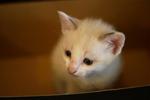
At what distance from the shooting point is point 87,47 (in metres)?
0.70

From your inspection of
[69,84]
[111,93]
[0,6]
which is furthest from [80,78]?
[0,6]

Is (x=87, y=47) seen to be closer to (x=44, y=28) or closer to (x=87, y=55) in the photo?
(x=87, y=55)

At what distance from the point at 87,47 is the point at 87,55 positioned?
0.02m

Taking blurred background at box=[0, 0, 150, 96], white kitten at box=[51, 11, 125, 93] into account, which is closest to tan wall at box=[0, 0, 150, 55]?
blurred background at box=[0, 0, 150, 96]

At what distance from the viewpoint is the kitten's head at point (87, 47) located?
0.69m

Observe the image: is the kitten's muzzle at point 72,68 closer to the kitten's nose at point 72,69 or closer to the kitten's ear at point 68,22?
the kitten's nose at point 72,69

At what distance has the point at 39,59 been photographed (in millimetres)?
970

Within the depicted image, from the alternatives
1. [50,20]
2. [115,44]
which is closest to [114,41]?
[115,44]

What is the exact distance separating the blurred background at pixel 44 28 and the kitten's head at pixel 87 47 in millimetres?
221

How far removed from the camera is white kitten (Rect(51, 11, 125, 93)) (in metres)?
0.69

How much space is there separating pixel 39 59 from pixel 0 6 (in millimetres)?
204

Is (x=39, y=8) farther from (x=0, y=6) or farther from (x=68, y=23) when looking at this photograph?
(x=68, y=23)

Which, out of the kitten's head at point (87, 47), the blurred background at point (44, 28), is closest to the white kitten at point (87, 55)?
the kitten's head at point (87, 47)

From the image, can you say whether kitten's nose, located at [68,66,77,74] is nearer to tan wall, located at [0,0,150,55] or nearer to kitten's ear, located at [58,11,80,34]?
kitten's ear, located at [58,11,80,34]
